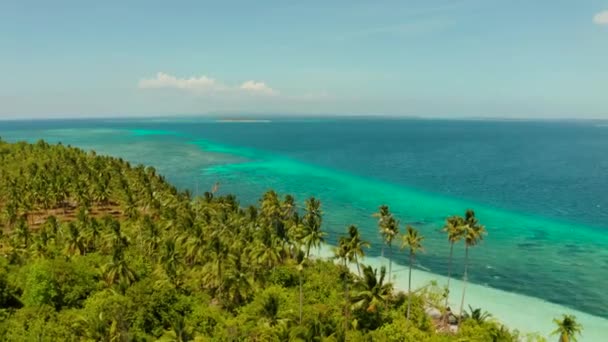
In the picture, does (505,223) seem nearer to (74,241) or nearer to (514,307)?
(514,307)

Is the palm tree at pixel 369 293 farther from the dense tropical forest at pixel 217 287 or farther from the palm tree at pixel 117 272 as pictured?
the palm tree at pixel 117 272

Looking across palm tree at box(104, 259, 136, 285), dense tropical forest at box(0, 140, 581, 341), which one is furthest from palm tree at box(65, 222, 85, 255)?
palm tree at box(104, 259, 136, 285)

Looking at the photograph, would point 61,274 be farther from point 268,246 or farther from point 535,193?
point 535,193

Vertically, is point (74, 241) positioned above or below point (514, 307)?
above

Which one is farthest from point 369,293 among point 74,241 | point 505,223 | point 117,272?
point 505,223

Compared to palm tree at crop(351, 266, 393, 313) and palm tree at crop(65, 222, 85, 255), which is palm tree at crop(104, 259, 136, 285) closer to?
palm tree at crop(65, 222, 85, 255)
